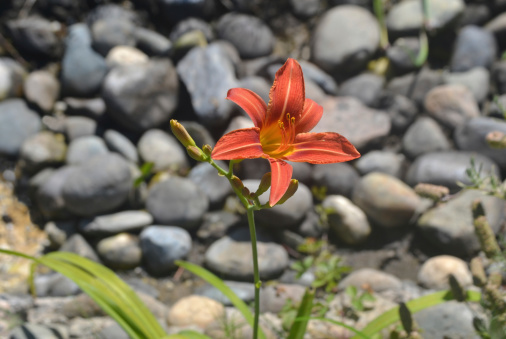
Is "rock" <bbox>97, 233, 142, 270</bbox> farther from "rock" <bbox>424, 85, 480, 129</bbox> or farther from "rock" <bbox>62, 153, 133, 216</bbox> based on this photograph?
"rock" <bbox>424, 85, 480, 129</bbox>

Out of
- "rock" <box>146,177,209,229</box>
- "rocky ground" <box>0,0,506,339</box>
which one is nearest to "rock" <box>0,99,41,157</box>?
"rocky ground" <box>0,0,506,339</box>

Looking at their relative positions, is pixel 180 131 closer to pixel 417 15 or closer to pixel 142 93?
pixel 142 93

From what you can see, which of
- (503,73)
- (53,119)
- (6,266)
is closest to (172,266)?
(6,266)

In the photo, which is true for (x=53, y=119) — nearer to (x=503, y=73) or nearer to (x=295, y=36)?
(x=295, y=36)

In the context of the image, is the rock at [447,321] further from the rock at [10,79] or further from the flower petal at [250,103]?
the rock at [10,79]

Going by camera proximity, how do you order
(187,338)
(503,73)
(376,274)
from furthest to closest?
(503,73)
(376,274)
(187,338)

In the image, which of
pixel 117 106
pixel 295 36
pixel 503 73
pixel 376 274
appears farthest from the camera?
pixel 295 36
